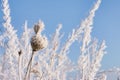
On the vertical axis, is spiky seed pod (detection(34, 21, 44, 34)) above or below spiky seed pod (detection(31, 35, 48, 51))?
above

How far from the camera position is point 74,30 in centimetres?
337

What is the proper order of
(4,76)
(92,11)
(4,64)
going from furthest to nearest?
1. (4,64)
2. (92,11)
3. (4,76)

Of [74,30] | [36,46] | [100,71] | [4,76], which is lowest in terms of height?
[36,46]

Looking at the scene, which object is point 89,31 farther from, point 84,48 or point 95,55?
point 95,55

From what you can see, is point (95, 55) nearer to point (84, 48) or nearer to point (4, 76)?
point (84, 48)

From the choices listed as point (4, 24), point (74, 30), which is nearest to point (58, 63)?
point (74, 30)

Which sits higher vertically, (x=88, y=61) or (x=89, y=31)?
(x=89, y=31)

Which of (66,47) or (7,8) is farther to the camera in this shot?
(7,8)

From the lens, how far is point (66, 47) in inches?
123

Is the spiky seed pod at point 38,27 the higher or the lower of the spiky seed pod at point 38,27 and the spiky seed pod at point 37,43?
the higher

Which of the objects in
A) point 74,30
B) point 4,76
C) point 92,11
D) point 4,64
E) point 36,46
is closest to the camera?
point 36,46

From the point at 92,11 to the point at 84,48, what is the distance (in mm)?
436

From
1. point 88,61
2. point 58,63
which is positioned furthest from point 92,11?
point 58,63

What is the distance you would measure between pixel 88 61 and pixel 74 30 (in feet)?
1.09
